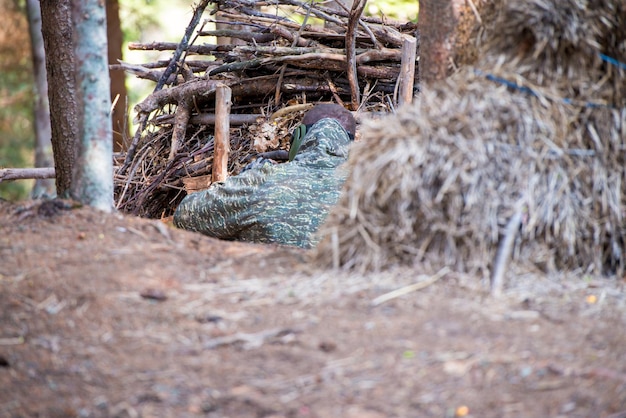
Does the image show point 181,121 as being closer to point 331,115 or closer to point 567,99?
point 331,115

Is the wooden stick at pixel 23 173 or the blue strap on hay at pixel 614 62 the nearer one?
the blue strap on hay at pixel 614 62

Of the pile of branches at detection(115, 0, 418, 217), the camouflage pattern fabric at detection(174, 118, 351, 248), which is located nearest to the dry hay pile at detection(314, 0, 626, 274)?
the camouflage pattern fabric at detection(174, 118, 351, 248)

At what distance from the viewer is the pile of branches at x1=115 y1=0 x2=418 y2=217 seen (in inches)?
245

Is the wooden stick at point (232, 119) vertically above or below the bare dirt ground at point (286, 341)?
above

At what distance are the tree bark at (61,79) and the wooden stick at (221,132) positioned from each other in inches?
51.9

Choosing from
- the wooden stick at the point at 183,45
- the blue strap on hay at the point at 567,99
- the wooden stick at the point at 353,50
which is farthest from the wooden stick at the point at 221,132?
the blue strap on hay at the point at 567,99

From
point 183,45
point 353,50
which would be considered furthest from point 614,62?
point 183,45

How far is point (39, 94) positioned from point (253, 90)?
6.33 meters

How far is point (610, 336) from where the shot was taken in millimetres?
2287

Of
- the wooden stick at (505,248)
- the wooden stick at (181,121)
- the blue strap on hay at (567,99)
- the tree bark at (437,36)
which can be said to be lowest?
the wooden stick at (505,248)

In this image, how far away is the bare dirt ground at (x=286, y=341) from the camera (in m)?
2.03

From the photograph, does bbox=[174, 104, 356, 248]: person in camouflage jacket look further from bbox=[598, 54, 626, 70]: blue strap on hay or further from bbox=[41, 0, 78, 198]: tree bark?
bbox=[598, 54, 626, 70]: blue strap on hay

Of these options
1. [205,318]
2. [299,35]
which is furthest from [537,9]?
[299,35]

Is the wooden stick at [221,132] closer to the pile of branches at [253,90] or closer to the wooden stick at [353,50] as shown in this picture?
the pile of branches at [253,90]
